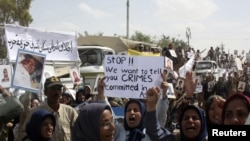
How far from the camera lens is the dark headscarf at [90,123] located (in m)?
3.13

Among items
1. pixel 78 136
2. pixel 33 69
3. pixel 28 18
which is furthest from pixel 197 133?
pixel 28 18

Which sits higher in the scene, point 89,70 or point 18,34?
point 18,34

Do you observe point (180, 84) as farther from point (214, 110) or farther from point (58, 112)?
point (58, 112)

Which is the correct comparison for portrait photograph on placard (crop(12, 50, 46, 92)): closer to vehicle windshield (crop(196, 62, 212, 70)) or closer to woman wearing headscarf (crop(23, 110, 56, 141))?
woman wearing headscarf (crop(23, 110, 56, 141))

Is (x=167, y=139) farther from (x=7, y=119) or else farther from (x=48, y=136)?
(x=7, y=119)

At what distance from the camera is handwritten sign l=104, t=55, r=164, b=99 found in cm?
547

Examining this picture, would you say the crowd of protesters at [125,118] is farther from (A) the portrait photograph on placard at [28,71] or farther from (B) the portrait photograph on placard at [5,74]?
(B) the portrait photograph on placard at [5,74]

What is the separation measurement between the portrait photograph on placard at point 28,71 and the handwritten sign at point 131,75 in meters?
0.89

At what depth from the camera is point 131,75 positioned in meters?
5.74

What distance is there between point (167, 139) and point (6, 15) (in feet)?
94.3

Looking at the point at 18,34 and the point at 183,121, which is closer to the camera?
the point at 183,121

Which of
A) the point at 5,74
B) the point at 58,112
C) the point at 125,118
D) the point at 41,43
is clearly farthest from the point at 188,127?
the point at 41,43

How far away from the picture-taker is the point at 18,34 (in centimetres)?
1112

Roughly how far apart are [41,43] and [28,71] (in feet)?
21.8
